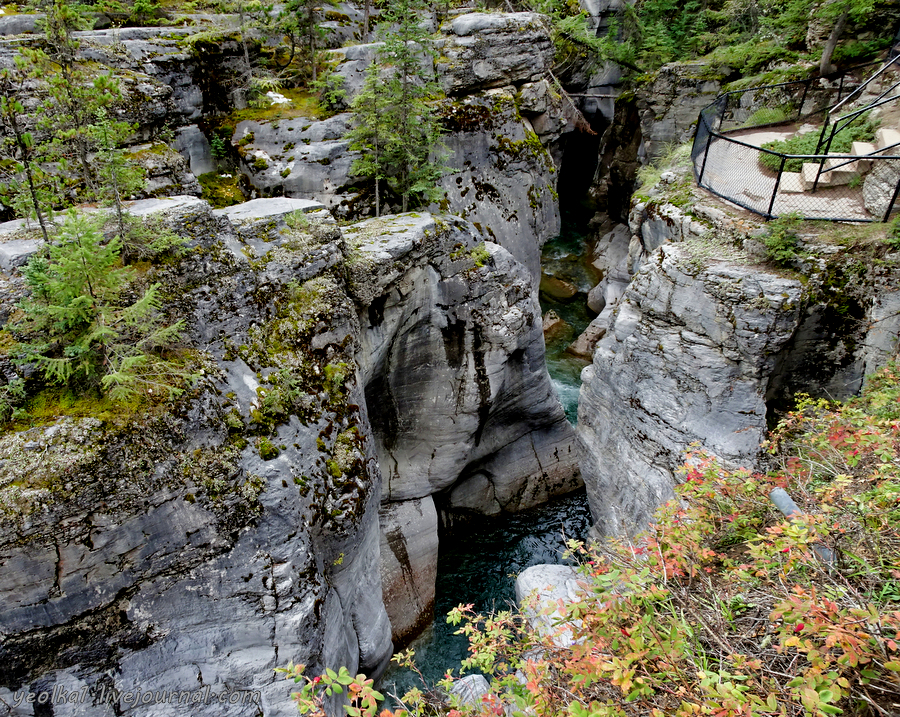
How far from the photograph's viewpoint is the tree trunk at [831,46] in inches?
609

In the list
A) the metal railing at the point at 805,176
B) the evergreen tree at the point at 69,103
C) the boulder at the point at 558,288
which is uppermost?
the evergreen tree at the point at 69,103

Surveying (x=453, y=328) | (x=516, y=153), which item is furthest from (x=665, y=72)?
(x=453, y=328)

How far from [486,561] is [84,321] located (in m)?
11.2

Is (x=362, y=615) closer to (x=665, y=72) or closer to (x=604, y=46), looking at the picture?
(x=665, y=72)

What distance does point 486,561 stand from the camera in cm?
1387

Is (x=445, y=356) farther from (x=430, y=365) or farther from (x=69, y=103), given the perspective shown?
(x=69, y=103)

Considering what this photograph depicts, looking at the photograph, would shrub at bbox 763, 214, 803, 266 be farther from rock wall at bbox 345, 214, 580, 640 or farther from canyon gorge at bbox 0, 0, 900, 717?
rock wall at bbox 345, 214, 580, 640

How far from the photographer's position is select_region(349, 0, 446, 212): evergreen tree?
1273 centimetres

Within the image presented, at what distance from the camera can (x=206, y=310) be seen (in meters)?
7.39

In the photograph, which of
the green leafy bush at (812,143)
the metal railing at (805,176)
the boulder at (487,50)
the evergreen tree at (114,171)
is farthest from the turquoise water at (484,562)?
the boulder at (487,50)

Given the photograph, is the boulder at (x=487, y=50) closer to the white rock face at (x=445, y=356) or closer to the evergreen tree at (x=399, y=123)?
the evergreen tree at (x=399, y=123)

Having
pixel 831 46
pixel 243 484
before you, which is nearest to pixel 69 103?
pixel 243 484

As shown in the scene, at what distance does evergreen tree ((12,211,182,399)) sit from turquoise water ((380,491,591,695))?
8589mm

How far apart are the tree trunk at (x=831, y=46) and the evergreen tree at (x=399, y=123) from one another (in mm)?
12675
